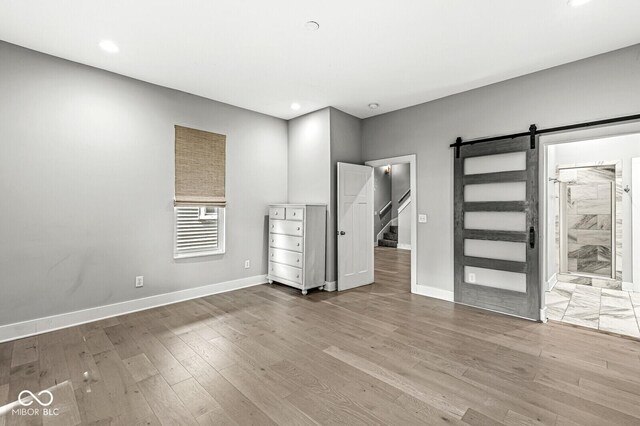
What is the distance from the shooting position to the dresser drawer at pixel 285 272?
15.3 feet

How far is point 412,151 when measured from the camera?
15.6 ft

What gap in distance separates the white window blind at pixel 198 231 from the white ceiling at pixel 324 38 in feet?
5.75

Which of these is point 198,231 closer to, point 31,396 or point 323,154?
point 323,154

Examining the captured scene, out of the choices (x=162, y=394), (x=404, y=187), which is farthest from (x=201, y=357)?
(x=404, y=187)

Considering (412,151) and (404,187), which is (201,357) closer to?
(412,151)

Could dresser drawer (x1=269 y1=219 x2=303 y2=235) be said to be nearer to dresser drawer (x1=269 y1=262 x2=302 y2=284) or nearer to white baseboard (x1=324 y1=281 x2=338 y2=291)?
dresser drawer (x1=269 y1=262 x2=302 y2=284)

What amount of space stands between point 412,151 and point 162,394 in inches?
171

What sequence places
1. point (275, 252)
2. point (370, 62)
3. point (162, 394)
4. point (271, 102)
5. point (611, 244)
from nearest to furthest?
point (162, 394) → point (370, 62) → point (271, 102) → point (275, 252) → point (611, 244)

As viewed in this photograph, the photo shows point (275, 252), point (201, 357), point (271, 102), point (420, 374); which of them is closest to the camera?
point (420, 374)

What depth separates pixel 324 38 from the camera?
9.59ft

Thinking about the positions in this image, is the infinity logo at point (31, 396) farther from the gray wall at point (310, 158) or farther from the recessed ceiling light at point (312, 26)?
the gray wall at point (310, 158)

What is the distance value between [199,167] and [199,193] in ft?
1.26

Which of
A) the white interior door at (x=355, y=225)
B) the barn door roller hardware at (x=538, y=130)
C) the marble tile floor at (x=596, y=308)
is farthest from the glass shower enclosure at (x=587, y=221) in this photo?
the white interior door at (x=355, y=225)

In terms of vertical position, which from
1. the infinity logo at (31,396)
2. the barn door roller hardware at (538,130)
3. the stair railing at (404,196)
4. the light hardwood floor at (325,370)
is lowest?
the infinity logo at (31,396)
